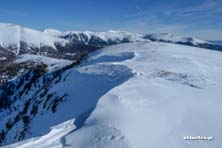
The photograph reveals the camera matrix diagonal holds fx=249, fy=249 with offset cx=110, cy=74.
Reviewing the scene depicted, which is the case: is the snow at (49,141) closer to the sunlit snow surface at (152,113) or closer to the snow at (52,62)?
the sunlit snow surface at (152,113)

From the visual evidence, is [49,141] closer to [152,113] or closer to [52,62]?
[152,113]

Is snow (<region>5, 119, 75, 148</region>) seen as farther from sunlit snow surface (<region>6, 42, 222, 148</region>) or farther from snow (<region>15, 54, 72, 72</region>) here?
snow (<region>15, 54, 72, 72</region>)

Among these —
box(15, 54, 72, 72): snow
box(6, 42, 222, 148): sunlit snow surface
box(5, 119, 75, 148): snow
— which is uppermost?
box(6, 42, 222, 148): sunlit snow surface

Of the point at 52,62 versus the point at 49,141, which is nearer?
the point at 49,141

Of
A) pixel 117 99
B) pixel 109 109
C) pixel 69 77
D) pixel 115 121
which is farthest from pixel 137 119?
pixel 69 77

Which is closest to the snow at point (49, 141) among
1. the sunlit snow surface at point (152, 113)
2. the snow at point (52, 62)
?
the sunlit snow surface at point (152, 113)

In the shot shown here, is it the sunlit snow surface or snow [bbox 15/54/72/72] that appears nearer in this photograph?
the sunlit snow surface

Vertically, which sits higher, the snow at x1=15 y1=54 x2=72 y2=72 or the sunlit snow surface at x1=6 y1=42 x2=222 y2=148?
the sunlit snow surface at x1=6 y1=42 x2=222 y2=148

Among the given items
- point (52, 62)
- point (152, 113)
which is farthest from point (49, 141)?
point (52, 62)

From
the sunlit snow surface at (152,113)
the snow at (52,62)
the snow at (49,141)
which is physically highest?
the sunlit snow surface at (152,113)

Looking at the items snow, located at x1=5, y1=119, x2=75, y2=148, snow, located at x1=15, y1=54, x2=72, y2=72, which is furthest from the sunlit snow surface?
snow, located at x1=15, y1=54, x2=72, y2=72

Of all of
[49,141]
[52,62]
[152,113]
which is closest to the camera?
[49,141]
